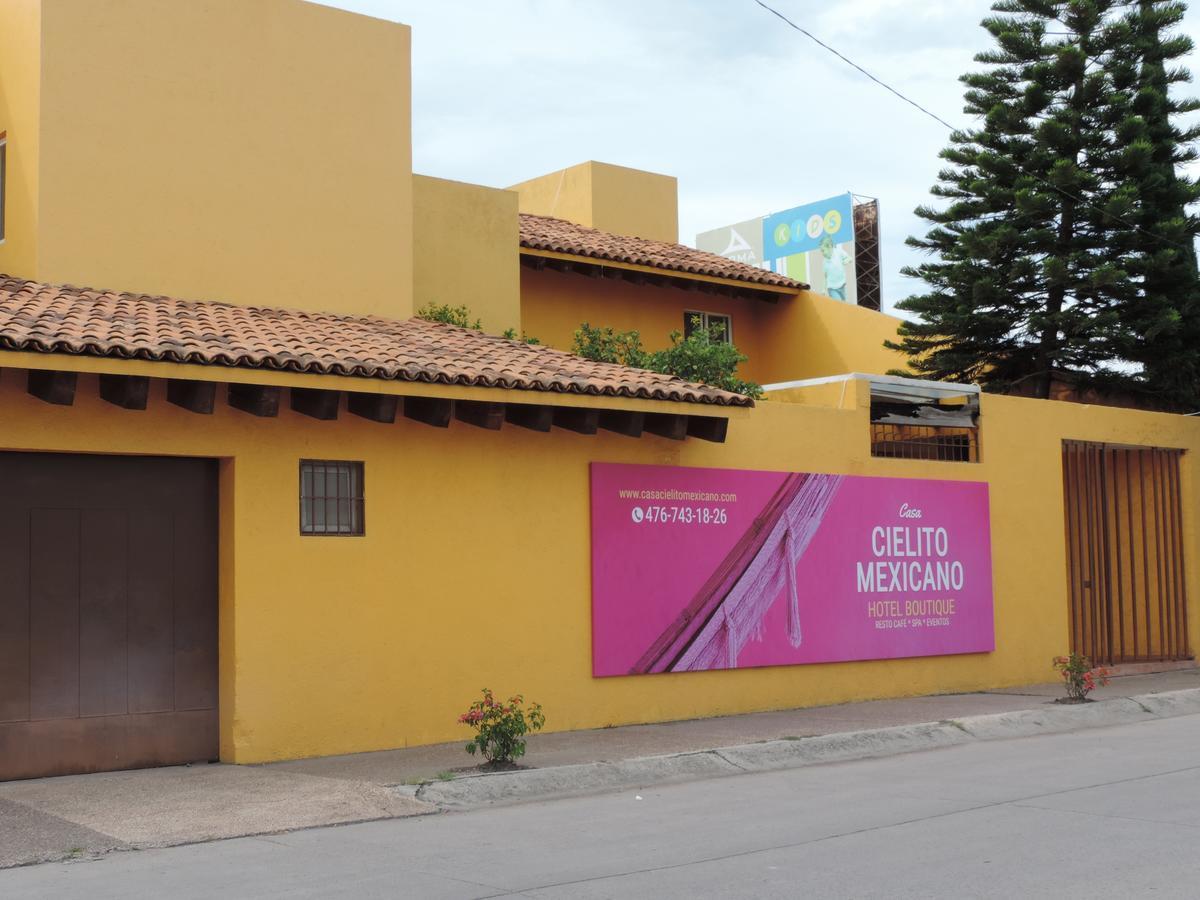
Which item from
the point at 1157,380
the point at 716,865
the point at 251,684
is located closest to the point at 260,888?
the point at 716,865

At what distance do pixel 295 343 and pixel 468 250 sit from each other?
19.7 ft

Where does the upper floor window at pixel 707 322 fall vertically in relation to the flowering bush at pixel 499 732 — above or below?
above

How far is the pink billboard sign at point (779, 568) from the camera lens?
44.8 feet

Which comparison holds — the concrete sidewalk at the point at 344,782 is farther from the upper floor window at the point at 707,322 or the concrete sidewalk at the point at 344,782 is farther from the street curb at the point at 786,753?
the upper floor window at the point at 707,322

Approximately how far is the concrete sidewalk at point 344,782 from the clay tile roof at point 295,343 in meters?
3.05

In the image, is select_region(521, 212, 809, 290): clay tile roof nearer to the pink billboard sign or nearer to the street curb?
the pink billboard sign

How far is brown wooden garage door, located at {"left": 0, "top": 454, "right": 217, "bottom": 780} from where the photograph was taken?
34.0ft

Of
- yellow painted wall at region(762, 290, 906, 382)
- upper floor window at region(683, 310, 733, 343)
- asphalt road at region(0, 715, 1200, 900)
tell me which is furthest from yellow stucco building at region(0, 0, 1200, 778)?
yellow painted wall at region(762, 290, 906, 382)

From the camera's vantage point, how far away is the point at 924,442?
17000mm

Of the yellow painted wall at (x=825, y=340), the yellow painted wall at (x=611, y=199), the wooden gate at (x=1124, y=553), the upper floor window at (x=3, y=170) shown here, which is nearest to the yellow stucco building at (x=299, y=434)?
the upper floor window at (x=3, y=170)

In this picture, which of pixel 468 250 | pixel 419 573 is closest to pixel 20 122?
pixel 419 573

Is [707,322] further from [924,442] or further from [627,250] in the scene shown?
[924,442]

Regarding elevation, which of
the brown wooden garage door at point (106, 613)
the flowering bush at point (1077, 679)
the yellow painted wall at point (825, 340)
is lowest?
the flowering bush at point (1077, 679)

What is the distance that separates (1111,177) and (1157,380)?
325cm
